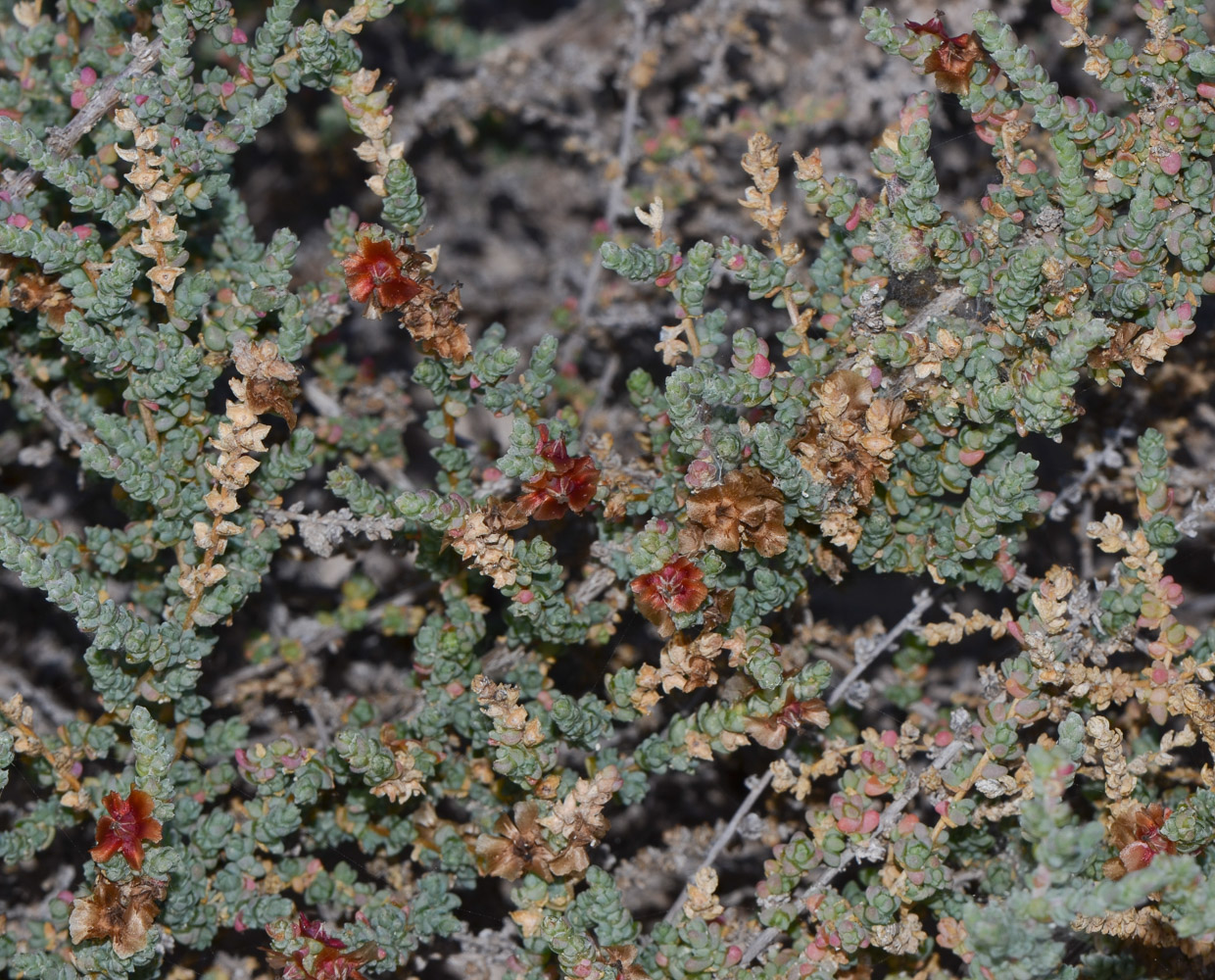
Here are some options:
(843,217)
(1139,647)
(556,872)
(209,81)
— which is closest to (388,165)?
(209,81)

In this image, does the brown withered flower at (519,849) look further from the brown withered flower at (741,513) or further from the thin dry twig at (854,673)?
the brown withered flower at (741,513)

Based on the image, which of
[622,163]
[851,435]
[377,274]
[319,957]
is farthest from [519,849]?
[622,163]

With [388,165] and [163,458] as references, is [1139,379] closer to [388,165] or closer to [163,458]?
[388,165]

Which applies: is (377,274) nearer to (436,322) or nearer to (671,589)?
(436,322)

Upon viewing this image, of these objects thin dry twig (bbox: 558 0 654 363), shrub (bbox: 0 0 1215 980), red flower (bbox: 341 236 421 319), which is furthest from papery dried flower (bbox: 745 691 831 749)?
thin dry twig (bbox: 558 0 654 363)

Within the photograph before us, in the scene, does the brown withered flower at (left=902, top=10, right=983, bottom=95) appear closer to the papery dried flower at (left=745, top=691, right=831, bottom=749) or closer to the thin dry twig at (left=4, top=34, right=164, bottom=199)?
the papery dried flower at (left=745, top=691, right=831, bottom=749)

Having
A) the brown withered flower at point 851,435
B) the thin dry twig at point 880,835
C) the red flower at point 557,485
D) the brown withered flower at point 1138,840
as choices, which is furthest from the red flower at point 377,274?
the brown withered flower at point 1138,840
